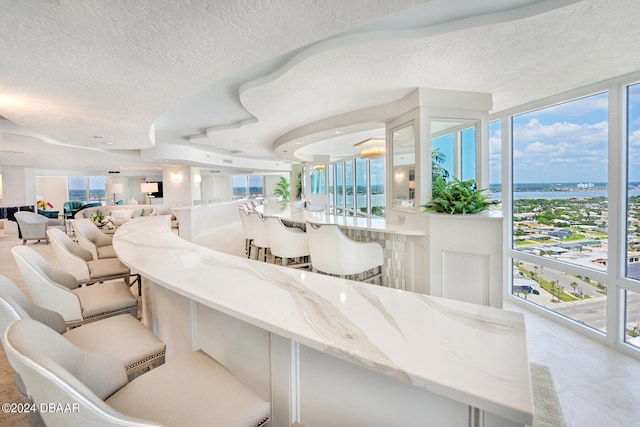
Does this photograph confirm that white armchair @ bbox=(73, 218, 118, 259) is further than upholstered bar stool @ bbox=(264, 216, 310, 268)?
No

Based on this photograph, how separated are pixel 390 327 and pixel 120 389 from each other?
3.01 ft

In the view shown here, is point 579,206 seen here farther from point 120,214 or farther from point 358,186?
point 120,214

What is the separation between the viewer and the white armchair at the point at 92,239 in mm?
3145

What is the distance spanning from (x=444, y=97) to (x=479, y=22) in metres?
1.22

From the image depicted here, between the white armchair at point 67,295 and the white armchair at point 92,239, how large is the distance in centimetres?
119

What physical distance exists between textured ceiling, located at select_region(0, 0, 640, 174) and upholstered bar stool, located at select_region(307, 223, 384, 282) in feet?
4.79

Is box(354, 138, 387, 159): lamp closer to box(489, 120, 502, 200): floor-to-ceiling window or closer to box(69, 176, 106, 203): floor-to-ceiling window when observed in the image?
box(489, 120, 502, 200): floor-to-ceiling window

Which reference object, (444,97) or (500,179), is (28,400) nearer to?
(444,97)

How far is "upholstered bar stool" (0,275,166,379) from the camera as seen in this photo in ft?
4.14

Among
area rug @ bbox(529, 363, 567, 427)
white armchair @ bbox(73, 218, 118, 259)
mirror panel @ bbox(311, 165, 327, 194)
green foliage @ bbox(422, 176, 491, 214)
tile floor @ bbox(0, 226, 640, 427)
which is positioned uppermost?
mirror panel @ bbox(311, 165, 327, 194)

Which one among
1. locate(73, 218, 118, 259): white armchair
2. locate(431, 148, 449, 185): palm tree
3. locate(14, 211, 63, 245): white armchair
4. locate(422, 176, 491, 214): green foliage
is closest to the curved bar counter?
locate(422, 176, 491, 214): green foliage

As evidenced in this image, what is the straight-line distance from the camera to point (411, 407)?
0.83m

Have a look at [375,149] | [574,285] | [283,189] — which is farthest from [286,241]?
[283,189]

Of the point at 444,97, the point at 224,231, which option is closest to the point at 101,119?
the point at 444,97
